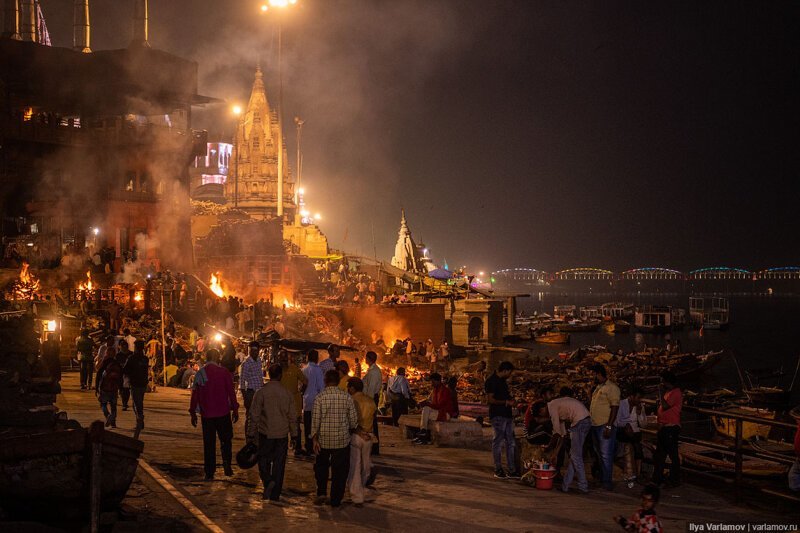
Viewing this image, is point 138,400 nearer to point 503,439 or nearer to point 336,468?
point 336,468

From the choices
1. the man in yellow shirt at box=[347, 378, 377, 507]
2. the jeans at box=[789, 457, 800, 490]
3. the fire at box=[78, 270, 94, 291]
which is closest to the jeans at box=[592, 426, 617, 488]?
the jeans at box=[789, 457, 800, 490]

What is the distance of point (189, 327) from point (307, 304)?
13756 mm

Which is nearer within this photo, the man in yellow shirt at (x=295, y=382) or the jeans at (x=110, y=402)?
the man in yellow shirt at (x=295, y=382)

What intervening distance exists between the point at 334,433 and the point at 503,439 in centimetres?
299

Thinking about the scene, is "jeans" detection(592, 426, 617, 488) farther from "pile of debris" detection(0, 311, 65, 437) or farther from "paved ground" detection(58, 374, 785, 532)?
"pile of debris" detection(0, 311, 65, 437)

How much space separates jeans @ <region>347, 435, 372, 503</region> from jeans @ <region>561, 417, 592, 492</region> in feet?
9.01

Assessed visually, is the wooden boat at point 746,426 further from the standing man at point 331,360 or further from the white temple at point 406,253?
the white temple at point 406,253

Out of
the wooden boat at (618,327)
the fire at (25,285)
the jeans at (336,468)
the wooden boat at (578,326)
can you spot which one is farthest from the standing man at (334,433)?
the wooden boat at (618,327)

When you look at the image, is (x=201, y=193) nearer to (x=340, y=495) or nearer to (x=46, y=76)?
(x=46, y=76)

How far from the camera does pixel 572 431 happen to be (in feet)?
31.0

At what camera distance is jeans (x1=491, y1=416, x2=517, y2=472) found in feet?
32.7

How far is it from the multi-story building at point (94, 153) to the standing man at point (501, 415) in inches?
1045

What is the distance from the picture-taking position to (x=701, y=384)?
51.0m

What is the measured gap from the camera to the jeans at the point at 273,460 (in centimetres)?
843
